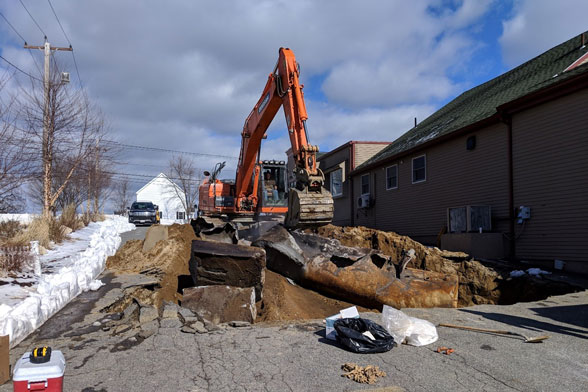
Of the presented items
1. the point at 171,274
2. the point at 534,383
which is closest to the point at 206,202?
the point at 171,274

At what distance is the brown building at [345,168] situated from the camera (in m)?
22.6

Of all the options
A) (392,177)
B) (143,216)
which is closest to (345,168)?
(392,177)

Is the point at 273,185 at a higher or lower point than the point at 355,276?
higher

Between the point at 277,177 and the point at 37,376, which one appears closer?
the point at 37,376

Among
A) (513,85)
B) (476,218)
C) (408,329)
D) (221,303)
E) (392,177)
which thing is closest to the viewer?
(408,329)

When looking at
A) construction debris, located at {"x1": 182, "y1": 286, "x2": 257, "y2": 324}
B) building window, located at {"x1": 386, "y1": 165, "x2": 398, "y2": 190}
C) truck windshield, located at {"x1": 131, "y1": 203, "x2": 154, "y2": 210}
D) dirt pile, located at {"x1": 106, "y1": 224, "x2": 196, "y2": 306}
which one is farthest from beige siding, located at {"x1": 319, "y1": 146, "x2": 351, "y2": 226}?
construction debris, located at {"x1": 182, "y1": 286, "x2": 257, "y2": 324}

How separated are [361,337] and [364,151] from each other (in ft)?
61.4

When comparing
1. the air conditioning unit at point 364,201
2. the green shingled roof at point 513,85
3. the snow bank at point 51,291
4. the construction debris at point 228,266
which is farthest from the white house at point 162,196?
the construction debris at point 228,266

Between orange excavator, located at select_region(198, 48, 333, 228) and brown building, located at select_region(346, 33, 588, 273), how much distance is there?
5.39 metres

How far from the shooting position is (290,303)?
700cm

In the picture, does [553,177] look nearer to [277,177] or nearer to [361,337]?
[277,177]

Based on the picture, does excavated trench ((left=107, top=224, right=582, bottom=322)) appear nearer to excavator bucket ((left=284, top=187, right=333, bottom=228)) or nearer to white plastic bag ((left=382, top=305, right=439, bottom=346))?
excavator bucket ((left=284, top=187, right=333, bottom=228))

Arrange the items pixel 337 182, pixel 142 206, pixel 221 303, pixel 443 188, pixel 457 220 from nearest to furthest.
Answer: pixel 221 303
pixel 457 220
pixel 443 188
pixel 337 182
pixel 142 206

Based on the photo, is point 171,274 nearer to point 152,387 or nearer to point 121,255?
point 121,255
